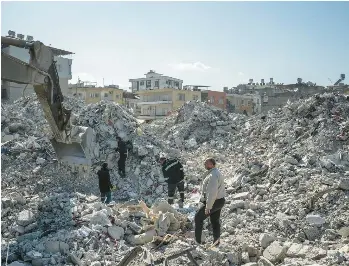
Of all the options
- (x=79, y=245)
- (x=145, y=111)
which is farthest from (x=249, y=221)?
(x=145, y=111)

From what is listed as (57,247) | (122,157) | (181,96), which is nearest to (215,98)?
(181,96)

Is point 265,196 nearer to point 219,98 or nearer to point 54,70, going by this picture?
point 54,70

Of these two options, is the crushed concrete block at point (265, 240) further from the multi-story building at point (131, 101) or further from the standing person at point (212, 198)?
the multi-story building at point (131, 101)

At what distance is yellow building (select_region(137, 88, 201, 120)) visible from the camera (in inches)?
1773

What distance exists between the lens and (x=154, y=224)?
6.48 metres

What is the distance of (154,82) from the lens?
180 ft

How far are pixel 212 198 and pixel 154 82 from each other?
50184mm

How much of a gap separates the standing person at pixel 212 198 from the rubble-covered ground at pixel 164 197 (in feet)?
1.28

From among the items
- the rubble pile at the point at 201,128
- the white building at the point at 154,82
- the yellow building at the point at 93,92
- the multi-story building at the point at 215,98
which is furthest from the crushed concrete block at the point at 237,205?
the white building at the point at 154,82

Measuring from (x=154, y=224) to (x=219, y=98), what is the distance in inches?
1780

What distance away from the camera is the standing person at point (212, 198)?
5.66m

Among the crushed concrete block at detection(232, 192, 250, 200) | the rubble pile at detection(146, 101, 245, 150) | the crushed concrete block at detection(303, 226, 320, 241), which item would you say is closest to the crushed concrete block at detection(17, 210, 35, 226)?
the crushed concrete block at detection(232, 192, 250, 200)

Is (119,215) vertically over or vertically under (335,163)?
under

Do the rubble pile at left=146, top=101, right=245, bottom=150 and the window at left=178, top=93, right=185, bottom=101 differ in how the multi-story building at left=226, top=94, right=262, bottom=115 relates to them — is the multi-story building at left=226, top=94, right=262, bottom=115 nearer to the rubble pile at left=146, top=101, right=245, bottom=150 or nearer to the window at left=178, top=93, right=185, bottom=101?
the window at left=178, top=93, right=185, bottom=101
